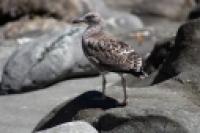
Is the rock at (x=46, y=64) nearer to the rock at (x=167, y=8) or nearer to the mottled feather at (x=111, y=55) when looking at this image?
the mottled feather at (x=111, y=55)

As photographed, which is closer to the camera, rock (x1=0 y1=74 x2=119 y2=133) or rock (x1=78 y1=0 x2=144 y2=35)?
rock (x1=0 y1=74 x2=119 y2=133)

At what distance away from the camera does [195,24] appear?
995 cm

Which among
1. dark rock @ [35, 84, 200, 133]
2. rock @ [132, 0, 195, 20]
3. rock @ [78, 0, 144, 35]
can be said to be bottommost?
rock @ [132, 0, 195, 20]

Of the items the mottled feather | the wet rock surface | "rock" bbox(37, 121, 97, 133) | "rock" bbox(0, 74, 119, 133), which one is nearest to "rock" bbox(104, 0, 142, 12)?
the wet rock surface

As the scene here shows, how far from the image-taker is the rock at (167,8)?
783 inches

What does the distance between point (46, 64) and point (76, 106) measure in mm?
3365

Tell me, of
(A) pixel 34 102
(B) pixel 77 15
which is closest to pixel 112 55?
(A) pixel 34 102

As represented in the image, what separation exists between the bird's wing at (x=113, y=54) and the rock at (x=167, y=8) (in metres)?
11.2

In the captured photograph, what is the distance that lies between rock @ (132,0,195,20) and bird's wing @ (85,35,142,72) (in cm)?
1124

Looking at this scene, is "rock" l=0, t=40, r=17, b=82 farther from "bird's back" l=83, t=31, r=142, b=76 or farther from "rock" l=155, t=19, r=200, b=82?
"bird's back" l=83, t=31, r=142, b=76

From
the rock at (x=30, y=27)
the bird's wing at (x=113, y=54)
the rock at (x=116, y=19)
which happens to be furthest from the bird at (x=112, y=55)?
the rock at (x=116, y=19)

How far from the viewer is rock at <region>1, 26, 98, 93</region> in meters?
12.0

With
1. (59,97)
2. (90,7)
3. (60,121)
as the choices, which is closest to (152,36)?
(90,7)

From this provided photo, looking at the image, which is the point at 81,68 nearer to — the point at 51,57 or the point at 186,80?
the point at 51,57
